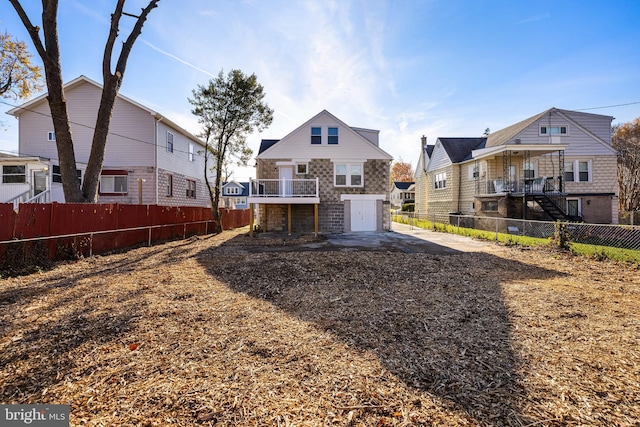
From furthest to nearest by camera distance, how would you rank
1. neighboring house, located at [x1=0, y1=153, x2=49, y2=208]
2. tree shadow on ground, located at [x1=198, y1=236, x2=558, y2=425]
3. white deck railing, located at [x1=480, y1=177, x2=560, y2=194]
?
white deck railing, located at [x1=480, y1=177, x2=560, y2=194], neighboring house, located at [x1=0, y1=153, x2=49, y2=208], tree shadow on ground, located at [x1=198, y1=236, x2=558, y2=425]

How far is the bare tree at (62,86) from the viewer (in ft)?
33.7

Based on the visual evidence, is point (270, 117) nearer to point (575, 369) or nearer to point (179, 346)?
point (179, 346)

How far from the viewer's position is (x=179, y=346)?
361 centimetres

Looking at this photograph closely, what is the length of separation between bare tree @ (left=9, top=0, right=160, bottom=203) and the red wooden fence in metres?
1.21

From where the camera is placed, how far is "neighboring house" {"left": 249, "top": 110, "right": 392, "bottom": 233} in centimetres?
1852

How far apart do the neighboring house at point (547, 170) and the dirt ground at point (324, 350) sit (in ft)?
43.2

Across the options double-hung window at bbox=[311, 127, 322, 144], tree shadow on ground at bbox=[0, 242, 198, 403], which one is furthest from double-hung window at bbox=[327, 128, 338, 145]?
tree shadow on ground at bbox=[0, 242, 198, 403]

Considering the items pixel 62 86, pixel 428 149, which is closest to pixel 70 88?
pixel 62 86

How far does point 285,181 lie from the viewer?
17.3 m

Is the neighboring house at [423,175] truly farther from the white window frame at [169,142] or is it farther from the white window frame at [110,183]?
the white window frame at [110,183]

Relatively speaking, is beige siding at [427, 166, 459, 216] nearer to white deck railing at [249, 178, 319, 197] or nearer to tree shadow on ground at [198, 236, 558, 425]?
white deck railing at [249, 178, 319, 197]

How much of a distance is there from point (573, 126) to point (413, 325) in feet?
81.3

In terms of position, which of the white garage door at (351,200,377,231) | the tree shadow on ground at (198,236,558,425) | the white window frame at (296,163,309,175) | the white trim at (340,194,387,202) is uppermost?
the white window frame at (296,163,309,175)

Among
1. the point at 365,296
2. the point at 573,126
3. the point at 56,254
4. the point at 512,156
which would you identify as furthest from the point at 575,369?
the point at 573,126
